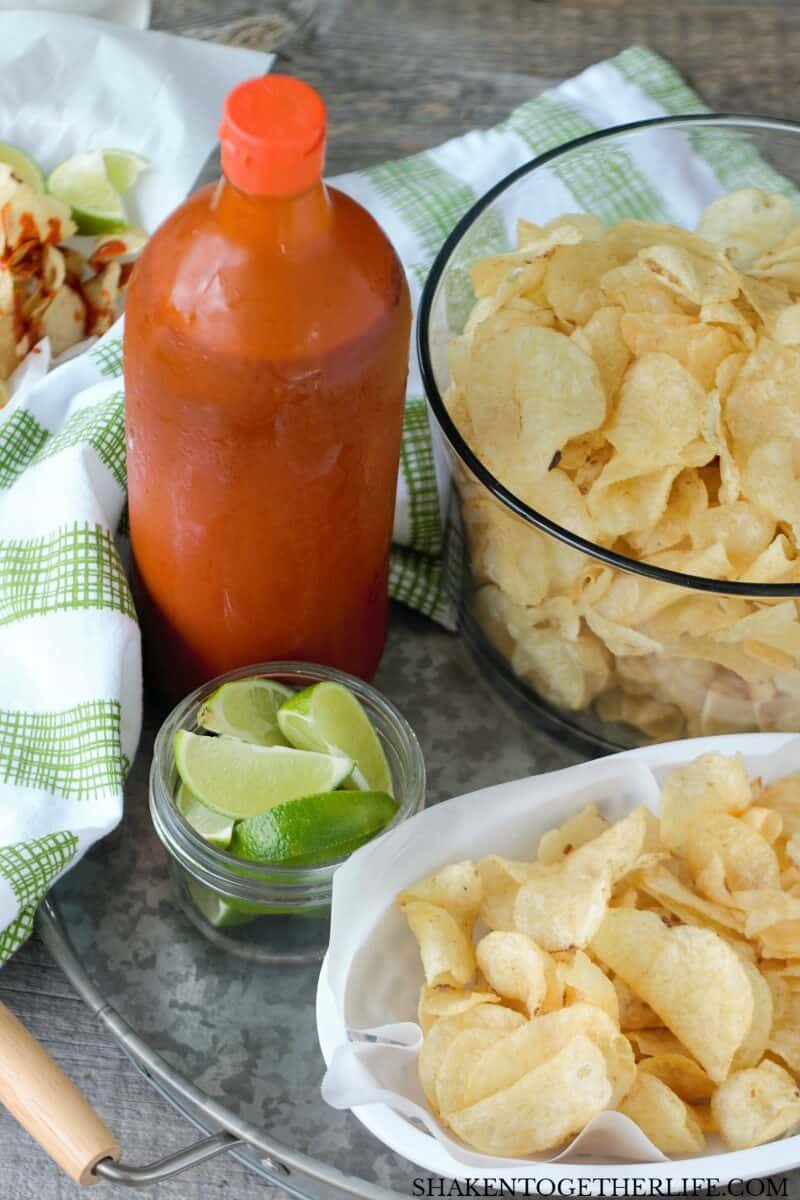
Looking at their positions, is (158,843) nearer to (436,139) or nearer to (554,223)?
(554,223)

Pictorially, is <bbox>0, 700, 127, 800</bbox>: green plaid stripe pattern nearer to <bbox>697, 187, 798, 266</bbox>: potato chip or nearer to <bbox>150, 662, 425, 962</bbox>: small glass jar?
<bbox>150, 662, 425, 962</bbox>: small glass jar

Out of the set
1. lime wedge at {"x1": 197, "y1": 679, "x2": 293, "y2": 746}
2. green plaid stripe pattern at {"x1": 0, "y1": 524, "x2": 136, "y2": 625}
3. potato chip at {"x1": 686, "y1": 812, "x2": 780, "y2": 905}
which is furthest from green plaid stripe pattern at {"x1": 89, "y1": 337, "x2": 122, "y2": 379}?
potato chip at {"x1": 686, "y1": 812, "x2": 780, "y2": 905}

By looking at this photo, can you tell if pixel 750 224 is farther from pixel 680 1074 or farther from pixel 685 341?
pixel 680 1074

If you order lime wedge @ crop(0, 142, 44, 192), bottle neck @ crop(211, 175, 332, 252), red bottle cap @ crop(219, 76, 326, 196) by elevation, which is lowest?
lime wedge @ crop(0, 142, 44, 192)

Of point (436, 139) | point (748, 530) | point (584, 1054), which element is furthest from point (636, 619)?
point (436, 139)

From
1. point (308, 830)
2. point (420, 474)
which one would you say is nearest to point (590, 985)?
point (308, 830)

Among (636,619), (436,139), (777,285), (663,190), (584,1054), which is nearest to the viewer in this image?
(584,1054)
